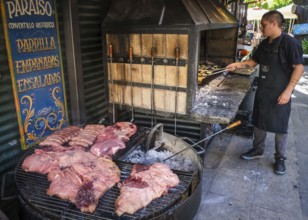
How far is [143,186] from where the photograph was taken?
2.93 meters

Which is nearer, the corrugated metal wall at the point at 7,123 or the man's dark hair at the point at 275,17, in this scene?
the corrugated metal wall at the point at 7,123

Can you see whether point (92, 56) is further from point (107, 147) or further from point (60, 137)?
point (107, 147)

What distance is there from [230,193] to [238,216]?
60cm

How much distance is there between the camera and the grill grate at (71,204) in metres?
2.62

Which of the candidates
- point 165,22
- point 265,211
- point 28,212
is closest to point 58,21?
point 165,22

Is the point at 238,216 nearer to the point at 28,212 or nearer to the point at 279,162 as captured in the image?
the point at 279,162

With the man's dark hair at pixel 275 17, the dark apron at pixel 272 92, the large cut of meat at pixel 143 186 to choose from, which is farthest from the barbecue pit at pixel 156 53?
the large cut of meat at pixel 143 186

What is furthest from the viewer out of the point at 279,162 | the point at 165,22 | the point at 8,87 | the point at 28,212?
the point at 279,162

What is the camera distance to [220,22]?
5.58m

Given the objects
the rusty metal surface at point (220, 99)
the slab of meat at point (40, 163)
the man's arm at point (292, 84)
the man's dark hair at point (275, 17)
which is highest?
the man's dark hair at point (275, 17)

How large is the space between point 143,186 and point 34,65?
2554 millimetres

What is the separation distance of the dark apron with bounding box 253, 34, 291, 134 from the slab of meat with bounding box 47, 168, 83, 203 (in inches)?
155

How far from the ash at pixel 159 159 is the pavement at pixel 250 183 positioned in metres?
0.83

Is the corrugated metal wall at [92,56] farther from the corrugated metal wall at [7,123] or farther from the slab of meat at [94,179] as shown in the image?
the slab of meat at [94,179]
